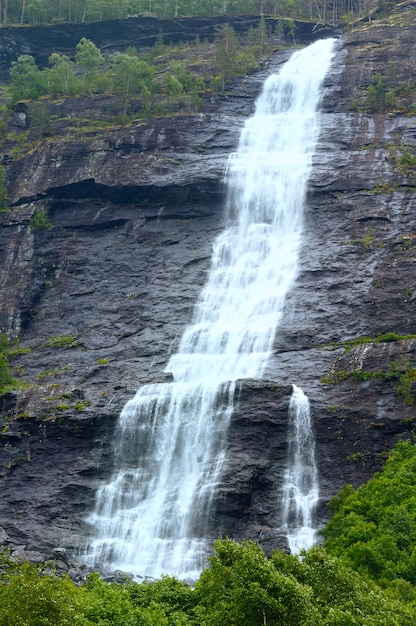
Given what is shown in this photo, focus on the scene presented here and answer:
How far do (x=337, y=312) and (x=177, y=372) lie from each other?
9.99 metres

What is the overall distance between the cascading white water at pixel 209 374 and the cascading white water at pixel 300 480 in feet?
11.5

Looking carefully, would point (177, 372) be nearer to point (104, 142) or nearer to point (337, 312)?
point (337, 312)

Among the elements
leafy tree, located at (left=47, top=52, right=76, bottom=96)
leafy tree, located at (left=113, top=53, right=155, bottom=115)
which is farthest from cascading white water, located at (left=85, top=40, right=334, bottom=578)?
leafy tree, located at (left=47, top=52, right=76, bottom=96)

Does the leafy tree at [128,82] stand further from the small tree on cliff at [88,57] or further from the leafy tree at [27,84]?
the small tree on cliff at [88,57]

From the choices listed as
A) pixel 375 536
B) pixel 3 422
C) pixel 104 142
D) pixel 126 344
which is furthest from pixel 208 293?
pixel 375 536

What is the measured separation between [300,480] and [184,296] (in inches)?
708

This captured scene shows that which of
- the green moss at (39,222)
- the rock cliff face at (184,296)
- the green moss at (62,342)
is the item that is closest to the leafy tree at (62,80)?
the rock cliff face at (184,296)

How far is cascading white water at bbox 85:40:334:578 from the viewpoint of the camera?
135 feet

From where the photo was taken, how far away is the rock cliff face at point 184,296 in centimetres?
4278

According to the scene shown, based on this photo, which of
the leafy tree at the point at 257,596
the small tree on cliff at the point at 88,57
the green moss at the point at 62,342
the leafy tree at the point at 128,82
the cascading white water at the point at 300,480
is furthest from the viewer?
the small tree on cliff at the point at 88,57

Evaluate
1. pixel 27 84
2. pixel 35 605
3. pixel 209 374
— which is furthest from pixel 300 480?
pixel 27 84

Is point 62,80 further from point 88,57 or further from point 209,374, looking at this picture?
point 209,374

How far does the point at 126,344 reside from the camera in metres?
53.2

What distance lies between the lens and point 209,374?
4856 centimetres
